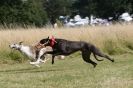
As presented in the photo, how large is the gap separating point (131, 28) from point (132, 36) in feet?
3.84

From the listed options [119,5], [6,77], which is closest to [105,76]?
[6,77]

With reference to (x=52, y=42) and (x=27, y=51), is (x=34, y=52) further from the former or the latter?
(x=52, y=42)

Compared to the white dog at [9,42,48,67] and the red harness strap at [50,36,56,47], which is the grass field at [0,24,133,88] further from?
the red harness strap at [50,36,56,47]

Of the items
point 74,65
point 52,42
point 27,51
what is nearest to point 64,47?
point 52,42

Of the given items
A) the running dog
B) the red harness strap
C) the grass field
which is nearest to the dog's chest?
the grass field

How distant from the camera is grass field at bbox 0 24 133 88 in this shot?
10.4 meters

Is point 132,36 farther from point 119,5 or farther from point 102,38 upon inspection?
point 119,5

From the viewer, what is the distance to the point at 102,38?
69.4 ft

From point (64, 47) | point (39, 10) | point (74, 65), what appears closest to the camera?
point (64, 47)

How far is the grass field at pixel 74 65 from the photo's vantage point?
10383 mm

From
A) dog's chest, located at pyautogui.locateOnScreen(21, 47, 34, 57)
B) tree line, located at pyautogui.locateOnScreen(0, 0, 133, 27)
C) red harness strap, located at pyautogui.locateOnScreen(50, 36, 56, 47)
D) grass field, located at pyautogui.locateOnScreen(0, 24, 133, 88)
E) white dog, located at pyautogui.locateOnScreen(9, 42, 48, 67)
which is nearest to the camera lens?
grass field, located at pyautogui.locateOnScreen(0, 24, 133, 88)

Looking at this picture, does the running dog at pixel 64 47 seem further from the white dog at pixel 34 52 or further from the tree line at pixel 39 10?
the tree line at pixel 39 10

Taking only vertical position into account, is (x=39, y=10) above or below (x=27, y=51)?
below

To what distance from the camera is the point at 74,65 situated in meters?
15.3
